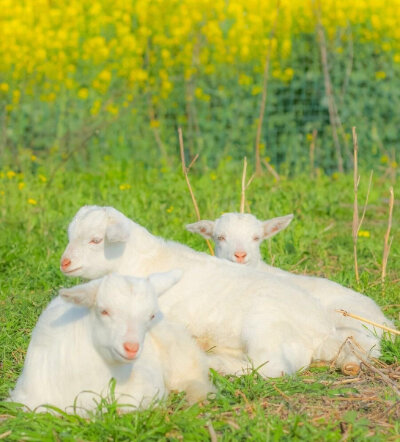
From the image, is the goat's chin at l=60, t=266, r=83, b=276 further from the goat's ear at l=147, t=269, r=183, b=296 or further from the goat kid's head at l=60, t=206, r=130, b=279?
the goat's ear at l=147, t=269, r=183, b=296

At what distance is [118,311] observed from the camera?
3.71 meters

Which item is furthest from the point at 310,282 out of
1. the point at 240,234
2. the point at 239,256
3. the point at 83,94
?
the point at 83,94

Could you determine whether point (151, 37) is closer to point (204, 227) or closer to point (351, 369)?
point (204, 227)

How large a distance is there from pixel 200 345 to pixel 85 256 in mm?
866

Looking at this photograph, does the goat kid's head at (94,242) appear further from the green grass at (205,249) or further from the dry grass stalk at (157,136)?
the dry grass stalk at (157,136)

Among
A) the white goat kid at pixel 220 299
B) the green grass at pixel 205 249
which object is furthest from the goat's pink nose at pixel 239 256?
the green grass at pixel 205 249

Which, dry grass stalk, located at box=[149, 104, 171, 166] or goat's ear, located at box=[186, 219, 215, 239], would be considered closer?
goat's ear, located at box=[186, 219, 215, 239]

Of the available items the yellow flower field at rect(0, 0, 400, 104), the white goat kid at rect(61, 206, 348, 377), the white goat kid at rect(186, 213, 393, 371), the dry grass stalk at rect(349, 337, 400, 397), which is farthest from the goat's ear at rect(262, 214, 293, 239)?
the yellow flower field at rect(0, 0, 400, 104)

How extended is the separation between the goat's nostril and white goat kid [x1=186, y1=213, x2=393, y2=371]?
1.53m

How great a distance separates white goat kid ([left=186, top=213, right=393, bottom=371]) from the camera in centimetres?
495

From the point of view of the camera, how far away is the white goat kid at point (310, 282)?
4.95 meters

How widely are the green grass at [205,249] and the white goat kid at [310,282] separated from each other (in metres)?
→ 0.16

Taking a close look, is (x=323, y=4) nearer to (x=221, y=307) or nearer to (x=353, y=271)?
(x=353, y=271)

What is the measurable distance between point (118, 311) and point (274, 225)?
281cm
